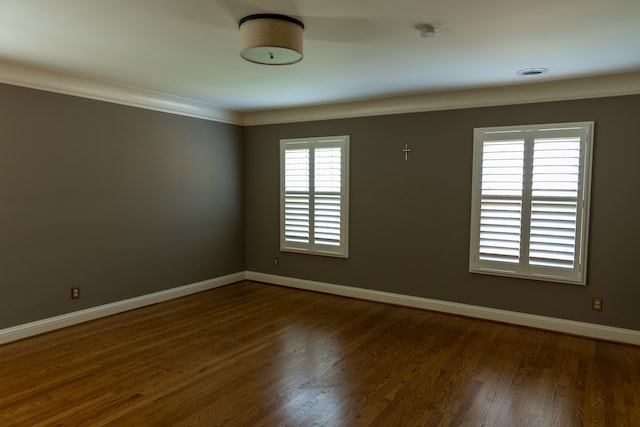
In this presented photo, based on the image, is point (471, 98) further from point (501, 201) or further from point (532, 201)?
point (532, 201)

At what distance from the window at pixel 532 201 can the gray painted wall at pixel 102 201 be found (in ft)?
11.1

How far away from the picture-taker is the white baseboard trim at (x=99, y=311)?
3738mm

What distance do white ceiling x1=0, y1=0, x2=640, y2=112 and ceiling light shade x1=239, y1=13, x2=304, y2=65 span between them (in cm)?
6

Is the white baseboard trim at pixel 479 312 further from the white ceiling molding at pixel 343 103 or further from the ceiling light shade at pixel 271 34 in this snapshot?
the ceiling light shade at pixel 271 34

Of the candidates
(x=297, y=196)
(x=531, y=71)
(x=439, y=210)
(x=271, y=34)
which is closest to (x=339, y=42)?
(x=271, y=34)

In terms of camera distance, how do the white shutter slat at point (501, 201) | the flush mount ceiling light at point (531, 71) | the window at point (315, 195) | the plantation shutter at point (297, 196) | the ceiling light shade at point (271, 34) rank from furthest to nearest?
the plantation shutter at point (297, 196)
the window at point (315, 195)
the white shutter slat at point (501, 201)
the flush mount ceiling light at point (531, 71)
the ceiling light shade at point (271, 34)

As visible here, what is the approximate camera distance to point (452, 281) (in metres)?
4.61

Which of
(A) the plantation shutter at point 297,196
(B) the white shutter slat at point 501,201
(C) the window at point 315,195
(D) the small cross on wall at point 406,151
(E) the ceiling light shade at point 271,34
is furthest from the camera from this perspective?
(A) the plantation shutter at point 297,196

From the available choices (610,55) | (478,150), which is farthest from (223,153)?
(610,55)

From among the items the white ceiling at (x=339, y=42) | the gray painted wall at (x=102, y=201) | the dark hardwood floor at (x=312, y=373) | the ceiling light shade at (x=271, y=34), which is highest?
the white ceiling at (x=339, y=42)

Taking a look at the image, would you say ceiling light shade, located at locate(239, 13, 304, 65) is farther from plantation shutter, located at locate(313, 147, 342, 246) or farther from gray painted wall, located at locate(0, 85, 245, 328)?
plantation shutter, located at locate(313, 147, 342, 246)

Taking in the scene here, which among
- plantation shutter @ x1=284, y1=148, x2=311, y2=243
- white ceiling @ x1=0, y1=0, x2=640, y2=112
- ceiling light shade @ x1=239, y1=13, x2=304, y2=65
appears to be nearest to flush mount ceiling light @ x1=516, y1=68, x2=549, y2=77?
white ceiling @ x1=0, y1=0, x2=640, y2=112

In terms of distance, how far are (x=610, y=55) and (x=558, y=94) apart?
822mm

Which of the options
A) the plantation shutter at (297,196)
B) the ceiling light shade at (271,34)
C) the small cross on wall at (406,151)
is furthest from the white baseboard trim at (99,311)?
the ceiling light shade at (271,34)
